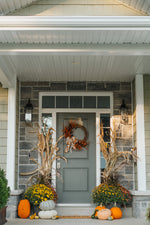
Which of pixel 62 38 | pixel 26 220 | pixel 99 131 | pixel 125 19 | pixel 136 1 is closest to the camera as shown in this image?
pixel 125 19

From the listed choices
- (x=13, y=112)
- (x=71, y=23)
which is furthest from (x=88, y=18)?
(x=13, y=112)

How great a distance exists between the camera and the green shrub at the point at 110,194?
6.37 metres

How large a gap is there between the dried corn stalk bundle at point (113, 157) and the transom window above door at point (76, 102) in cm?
50

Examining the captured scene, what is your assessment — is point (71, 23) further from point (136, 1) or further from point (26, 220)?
point (26, 220)

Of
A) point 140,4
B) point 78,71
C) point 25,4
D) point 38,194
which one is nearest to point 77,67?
point 78,71

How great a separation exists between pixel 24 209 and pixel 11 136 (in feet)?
4.50

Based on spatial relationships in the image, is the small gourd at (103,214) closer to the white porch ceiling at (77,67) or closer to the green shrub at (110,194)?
the green shrub at (110,194)

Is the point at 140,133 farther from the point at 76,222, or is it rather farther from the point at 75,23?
the point at 75,23

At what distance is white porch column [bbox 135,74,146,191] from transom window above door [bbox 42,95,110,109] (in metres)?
0.80

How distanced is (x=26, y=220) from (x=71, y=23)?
11.9ft

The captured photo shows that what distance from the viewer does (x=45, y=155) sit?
6.98 metres

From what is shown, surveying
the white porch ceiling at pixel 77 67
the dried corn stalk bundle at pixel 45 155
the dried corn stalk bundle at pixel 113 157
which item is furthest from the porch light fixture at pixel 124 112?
the dried corn stalk bundle at pixel 45 155

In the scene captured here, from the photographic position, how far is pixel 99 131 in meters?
7.18

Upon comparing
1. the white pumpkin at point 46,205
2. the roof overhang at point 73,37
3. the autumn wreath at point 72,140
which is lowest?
the white pumpkin at point 46,205
